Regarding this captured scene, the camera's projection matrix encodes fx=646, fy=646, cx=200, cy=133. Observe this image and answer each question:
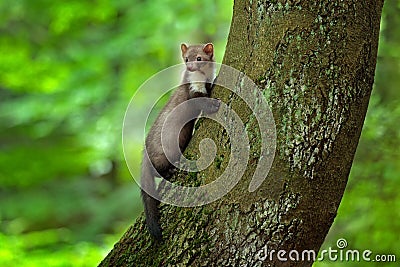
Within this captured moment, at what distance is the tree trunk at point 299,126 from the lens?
2.26 meters

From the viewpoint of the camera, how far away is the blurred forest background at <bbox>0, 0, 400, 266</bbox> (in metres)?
6.88

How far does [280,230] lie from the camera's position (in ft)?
7.41

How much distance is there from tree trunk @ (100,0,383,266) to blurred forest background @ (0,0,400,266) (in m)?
3.28

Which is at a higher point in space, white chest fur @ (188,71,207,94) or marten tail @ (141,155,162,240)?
white chest fur @ (188,71,207,94)

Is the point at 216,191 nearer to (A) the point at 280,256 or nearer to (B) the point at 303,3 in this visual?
(A) the point at 280,256

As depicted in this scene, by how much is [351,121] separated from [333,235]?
2.08 m

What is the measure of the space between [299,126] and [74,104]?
5.51 m

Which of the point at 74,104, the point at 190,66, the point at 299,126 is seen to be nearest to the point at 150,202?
the point at 299,126

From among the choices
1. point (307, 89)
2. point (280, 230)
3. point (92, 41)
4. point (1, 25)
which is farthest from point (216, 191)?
point (1, 25)

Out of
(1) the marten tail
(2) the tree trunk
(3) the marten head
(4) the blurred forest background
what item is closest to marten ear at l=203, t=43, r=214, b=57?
(3) the marten head

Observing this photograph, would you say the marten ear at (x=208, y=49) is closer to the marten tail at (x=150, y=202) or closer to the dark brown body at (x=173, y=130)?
the dark brown body at (x=173, y=130)

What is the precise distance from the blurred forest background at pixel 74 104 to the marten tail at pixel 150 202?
8.39 ft

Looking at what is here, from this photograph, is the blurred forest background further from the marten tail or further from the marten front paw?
the marten front paw

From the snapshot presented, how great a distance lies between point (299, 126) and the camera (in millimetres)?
2264
